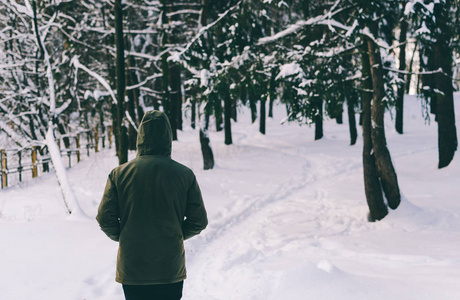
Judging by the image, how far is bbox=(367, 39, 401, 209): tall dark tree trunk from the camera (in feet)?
29.6

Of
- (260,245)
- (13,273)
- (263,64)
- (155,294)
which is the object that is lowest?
(260,245)

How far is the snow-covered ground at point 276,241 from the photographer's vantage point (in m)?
4.87

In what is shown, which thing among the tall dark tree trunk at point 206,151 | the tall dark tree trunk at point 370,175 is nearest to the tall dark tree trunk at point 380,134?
the tall dark tree trunk at point 370,175

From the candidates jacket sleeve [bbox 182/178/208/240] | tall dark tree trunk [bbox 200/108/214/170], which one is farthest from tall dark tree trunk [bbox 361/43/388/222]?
tall dark tree trunk [bbox 200/108/214/170]

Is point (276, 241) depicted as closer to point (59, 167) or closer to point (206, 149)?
point (59, 167)

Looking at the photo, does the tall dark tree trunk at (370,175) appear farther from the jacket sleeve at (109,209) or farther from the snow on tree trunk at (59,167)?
the jacket sleeve at (109,209)

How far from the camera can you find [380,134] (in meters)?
9.07

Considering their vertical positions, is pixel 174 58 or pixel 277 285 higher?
pixel 174 58

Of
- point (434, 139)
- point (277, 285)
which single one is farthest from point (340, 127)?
point (277, 285)

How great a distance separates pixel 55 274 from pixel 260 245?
365cm

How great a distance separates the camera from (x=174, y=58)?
12039 mm

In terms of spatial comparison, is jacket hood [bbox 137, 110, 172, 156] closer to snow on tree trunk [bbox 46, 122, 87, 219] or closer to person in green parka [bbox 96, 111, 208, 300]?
person in green parka [bbox 96, 111, 208, 300]

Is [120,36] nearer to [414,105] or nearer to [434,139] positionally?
[434,139]

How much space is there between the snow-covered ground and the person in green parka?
87.9 inches
